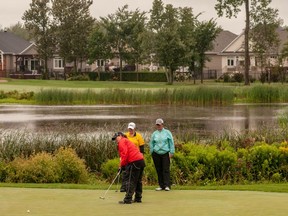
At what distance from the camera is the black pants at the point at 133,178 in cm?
1509

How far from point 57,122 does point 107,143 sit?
52.9 feet

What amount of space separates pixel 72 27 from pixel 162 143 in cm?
8964

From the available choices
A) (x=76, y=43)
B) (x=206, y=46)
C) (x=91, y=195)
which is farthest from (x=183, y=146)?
(x=76, y=43)

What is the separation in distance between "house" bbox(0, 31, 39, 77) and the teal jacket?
91166 mm

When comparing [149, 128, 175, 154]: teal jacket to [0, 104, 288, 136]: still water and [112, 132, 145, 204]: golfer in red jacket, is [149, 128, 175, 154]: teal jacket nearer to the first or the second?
[112, 132, 145, 204]: golfer in red jacket

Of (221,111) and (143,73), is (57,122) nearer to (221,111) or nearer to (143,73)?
(221,111)

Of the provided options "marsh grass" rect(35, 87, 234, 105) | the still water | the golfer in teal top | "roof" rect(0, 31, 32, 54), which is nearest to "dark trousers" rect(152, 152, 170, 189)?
the golfer in teal top

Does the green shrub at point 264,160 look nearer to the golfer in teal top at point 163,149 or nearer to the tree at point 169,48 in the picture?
the golfer in teal top at point 163,149

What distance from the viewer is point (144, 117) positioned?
42.8 meters

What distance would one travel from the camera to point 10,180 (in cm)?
2052

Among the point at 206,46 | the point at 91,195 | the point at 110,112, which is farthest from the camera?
the point at 206,46

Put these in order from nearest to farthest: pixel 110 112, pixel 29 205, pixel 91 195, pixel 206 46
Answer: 1. pixel 29 205
2. pixel 91 195
3. pixel 110 112
4. pixel 206 46

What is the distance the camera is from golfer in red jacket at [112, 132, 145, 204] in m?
15.1

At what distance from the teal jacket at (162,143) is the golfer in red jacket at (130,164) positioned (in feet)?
8.79
